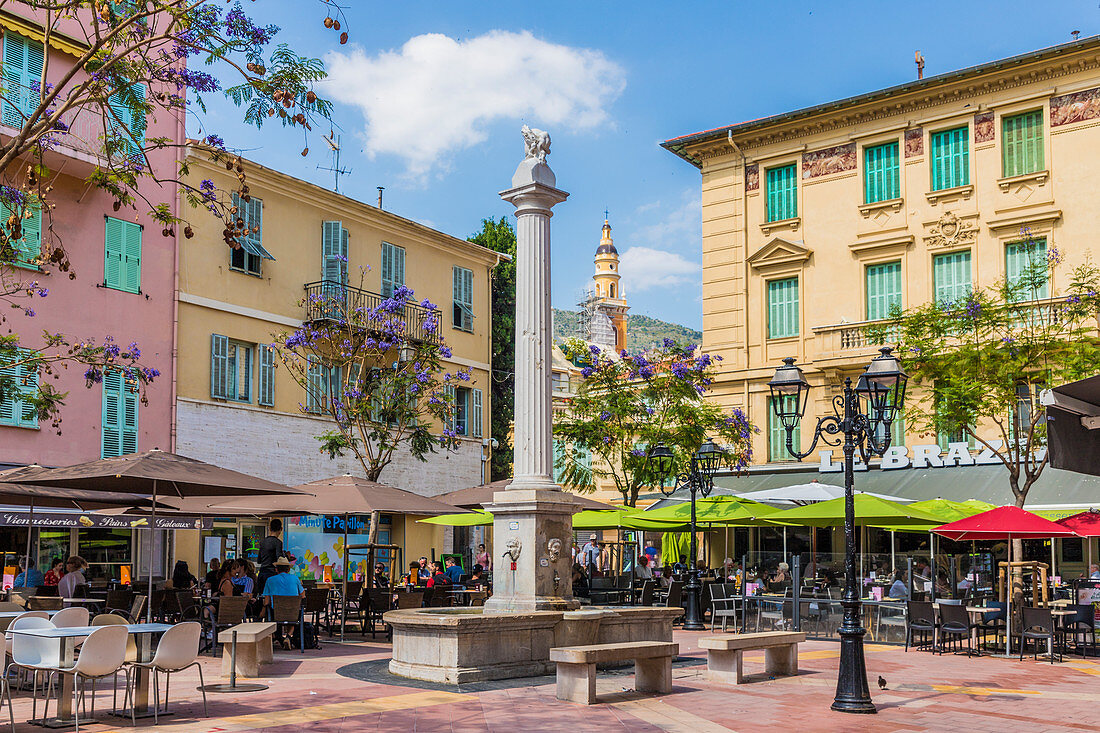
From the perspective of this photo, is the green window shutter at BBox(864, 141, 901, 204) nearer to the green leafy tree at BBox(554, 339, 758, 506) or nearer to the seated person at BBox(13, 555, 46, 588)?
the green leafy tree at BBox(554, 339, 758, 506)

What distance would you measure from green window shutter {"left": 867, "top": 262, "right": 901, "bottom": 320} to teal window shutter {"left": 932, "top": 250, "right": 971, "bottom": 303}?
3.10 feet

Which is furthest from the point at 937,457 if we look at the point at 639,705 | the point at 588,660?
the point at 588,660

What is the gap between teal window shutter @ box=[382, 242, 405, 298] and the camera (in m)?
29.3

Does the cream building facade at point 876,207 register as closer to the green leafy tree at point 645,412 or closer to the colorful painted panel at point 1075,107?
the colorful painted panel at point 1075,107

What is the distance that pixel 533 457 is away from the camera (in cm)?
1312

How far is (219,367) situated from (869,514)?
14531 millimetres

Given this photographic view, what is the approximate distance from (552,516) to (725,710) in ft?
10.7

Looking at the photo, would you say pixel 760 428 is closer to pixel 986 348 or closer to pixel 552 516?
pixel 986 348

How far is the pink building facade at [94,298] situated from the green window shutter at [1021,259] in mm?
18940

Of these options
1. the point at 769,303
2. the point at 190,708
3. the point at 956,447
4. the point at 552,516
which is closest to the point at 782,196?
the point at 769,303

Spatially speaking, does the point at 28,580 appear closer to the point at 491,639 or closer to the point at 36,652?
the point at 36,652

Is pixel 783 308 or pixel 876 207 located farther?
pixel 783 308

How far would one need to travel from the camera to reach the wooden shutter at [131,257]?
22719 millimetres

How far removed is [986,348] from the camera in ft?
71.9
